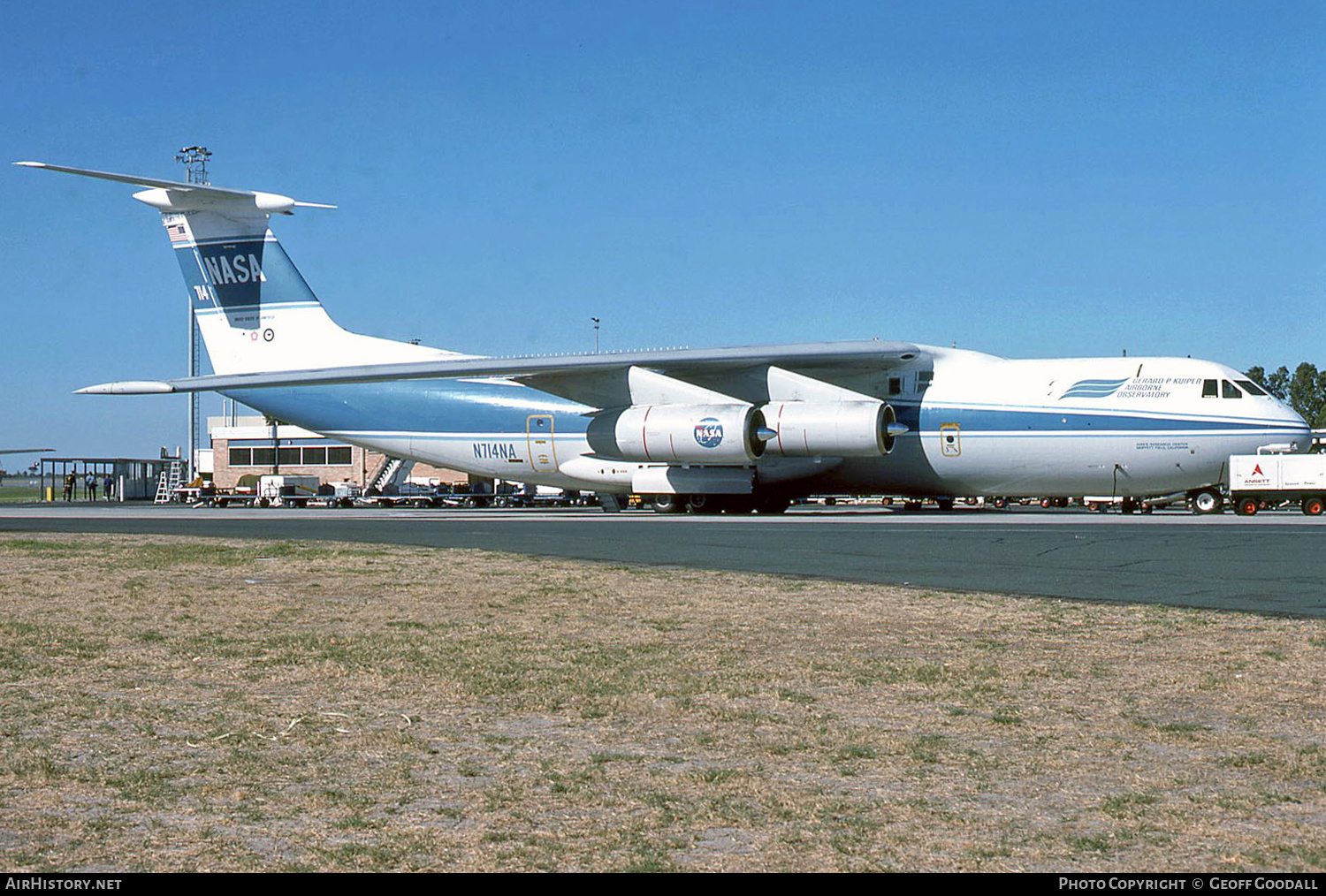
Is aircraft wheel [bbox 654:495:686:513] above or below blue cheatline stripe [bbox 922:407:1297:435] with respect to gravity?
below

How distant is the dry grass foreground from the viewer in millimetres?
3807

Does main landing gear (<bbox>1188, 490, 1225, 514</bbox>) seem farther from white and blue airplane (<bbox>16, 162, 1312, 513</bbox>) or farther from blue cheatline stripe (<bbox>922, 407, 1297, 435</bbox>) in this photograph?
blue cheatline stripe (<bbox>922, 407, 1297, 435</bbox>)

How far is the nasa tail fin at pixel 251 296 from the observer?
33.0 m

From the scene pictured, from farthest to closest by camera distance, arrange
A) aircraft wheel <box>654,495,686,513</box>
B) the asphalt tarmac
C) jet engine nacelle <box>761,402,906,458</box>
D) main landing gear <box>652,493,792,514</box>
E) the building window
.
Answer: the building window, aircraft wheel <box>654,495,686,513</box>, main landing gear <box>652,493,792,514</box>, jet engine nacelle <box>761,402,906,458</box>, the asphalt tarmac

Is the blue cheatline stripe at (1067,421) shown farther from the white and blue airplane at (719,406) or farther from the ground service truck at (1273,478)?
the ground service truck at (1273,478)

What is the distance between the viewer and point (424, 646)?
26.1 feet

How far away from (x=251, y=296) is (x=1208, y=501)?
946 inches

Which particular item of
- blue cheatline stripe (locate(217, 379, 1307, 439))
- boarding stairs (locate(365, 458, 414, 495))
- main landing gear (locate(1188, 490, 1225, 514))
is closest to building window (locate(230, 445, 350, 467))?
boarding stairs (locate(365, 458, 414, 495))

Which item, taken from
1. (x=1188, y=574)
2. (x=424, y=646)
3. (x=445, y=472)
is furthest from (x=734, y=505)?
(x=445, y=472)

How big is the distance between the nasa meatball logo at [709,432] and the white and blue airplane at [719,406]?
0.04m

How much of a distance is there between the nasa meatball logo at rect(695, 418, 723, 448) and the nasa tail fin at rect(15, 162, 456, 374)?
8.84 metres

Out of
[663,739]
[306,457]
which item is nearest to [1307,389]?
[306,457]

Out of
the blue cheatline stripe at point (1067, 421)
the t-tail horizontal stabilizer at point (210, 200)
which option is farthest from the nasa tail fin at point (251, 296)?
the blue cheatline stripe at point (1067, 421)

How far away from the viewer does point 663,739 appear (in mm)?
5246
